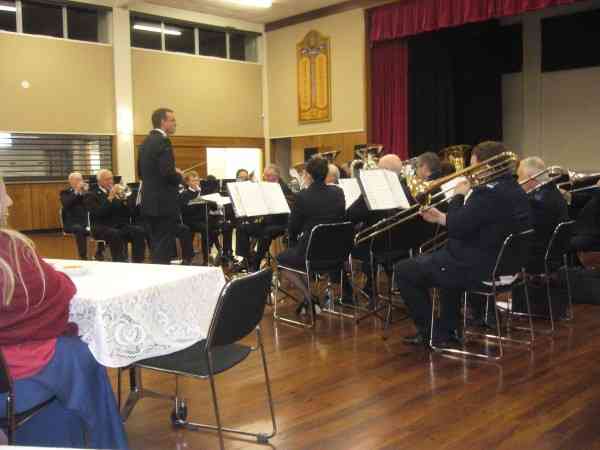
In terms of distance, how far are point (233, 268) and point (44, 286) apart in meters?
5.15

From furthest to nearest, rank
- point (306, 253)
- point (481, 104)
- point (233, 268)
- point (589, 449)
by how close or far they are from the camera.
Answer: point (481, 104) < point (233, 268) < point (306, 253) < point (589, 449)

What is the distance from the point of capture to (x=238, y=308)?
241cm

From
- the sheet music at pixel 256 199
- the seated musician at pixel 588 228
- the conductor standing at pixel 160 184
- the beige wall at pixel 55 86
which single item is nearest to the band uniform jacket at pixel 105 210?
the conductor standing at pixel 160 184

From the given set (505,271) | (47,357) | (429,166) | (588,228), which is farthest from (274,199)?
(47,357)

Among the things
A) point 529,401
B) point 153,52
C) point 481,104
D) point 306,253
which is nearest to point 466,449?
point 529,401

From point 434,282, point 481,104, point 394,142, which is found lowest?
point 434,282

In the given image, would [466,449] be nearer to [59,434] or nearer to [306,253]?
Answer: [59,434]

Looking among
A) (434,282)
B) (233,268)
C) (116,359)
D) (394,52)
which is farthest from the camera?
(394,52)

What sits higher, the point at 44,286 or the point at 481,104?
the point at 481,104

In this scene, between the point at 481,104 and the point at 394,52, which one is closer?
the point at 394,52

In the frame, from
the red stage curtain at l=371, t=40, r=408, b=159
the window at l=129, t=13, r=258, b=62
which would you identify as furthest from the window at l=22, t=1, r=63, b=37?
the red stage curtain at l=371, t=40, r=408, b=159

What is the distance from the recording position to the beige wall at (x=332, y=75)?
10586 millimetres

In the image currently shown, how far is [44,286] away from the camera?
2086 millimetres

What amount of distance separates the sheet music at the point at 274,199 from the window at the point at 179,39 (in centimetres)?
610
